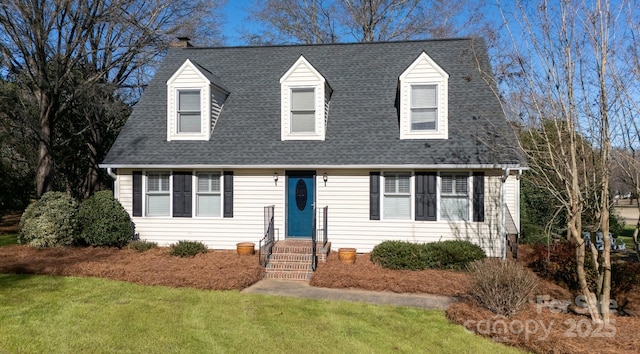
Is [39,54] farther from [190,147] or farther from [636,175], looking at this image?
[636,175]

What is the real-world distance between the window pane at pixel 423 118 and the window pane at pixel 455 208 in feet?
7.54

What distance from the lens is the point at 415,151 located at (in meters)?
12.0

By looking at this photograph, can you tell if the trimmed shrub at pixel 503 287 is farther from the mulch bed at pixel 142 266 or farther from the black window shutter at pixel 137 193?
the black window shutter at pixel 137 193

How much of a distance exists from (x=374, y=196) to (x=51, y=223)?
9.91 m

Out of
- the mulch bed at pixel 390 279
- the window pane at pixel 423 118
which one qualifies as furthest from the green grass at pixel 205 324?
the window pane at pixel 423 118

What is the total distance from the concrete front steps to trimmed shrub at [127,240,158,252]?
4.08 metres

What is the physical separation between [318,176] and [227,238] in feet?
11.4

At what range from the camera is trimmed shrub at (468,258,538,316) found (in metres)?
6.86

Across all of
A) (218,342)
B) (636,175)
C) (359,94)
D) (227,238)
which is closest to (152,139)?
(227,238)

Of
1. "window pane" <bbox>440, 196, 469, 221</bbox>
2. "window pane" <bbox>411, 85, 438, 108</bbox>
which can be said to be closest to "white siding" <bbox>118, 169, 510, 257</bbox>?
"window pane" <bbox>440, 196, 469, 221</bbox>

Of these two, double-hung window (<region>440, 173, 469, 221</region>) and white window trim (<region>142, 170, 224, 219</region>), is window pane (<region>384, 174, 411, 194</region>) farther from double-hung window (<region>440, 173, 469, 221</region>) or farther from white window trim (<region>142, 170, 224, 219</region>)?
white window trim (<region>142, 170, 224, 219</region>)

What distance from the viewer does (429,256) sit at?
34.0 feet

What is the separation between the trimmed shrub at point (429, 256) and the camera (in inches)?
404

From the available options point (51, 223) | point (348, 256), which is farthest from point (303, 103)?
point (51, 223)
